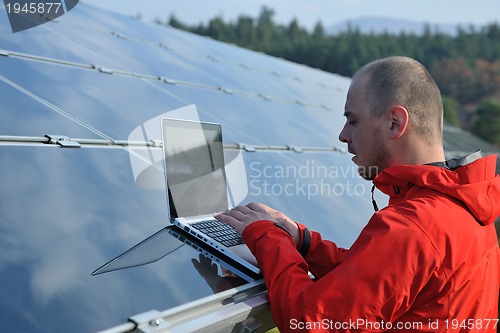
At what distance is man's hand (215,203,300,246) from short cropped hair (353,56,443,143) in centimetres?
63

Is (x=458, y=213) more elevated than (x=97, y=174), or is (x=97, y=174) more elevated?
(x=458, y=213)

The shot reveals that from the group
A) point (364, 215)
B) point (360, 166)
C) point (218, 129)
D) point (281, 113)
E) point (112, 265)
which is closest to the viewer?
point (112, 265)

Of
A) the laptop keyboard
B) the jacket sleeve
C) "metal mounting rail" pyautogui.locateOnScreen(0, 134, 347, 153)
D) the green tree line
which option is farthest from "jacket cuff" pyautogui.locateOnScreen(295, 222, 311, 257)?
the green tree line

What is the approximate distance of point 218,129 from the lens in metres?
3.02

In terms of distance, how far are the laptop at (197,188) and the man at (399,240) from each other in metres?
0.10

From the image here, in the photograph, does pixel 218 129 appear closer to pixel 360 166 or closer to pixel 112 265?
pixel 360 166

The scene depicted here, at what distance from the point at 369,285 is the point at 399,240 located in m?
0.19

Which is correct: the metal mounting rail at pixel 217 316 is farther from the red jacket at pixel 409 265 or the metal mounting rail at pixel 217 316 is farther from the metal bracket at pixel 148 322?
the red jacket at pixel 409 265

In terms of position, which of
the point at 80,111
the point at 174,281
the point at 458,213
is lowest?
the point at 174,281

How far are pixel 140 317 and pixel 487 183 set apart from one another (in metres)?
1.46

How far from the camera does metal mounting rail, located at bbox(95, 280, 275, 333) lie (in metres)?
1.85

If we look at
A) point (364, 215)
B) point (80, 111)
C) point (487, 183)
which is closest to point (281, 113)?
point (364, 215)

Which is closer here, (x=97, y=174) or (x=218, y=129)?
(x=97, y=174)

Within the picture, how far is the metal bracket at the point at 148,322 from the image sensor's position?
182cm
